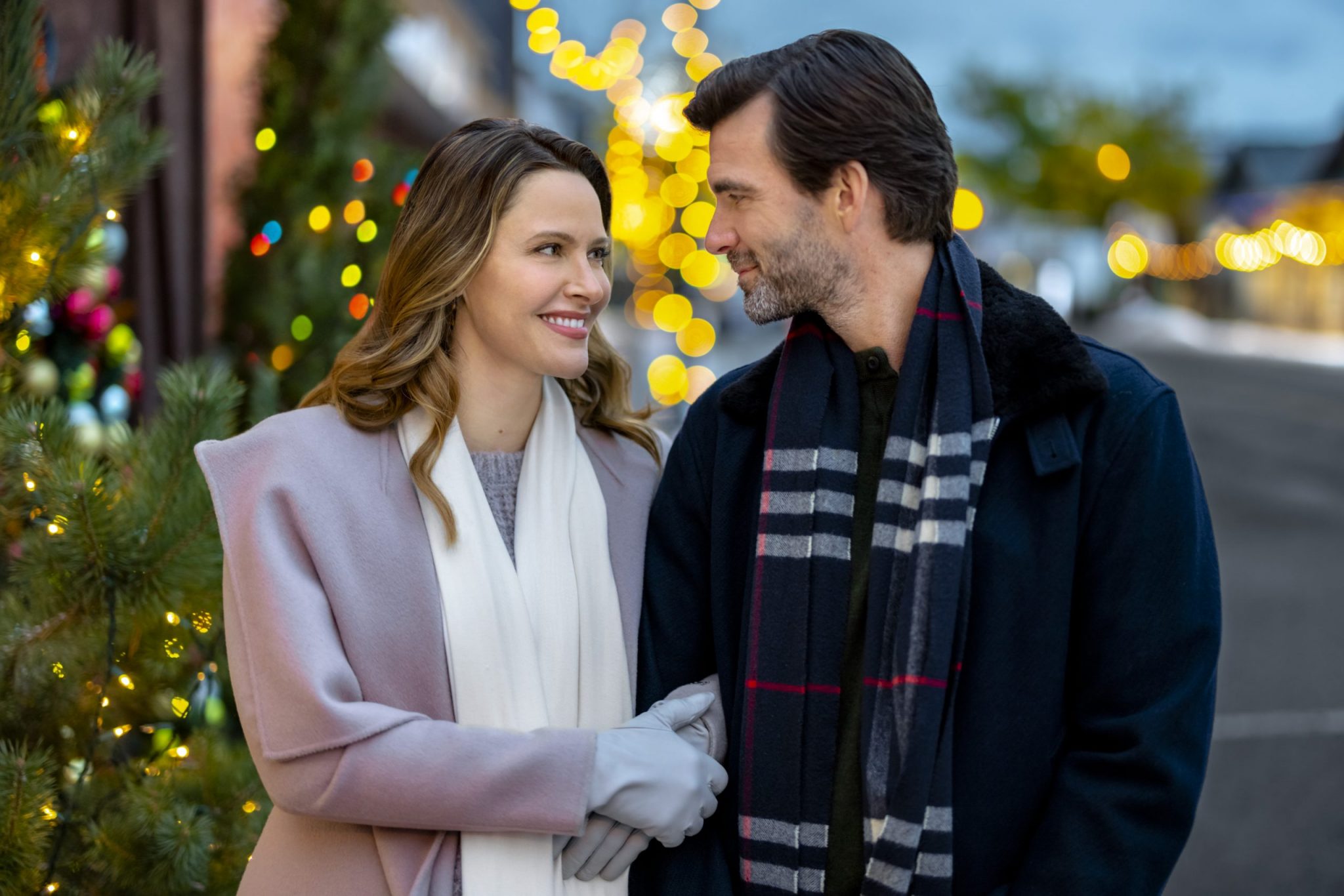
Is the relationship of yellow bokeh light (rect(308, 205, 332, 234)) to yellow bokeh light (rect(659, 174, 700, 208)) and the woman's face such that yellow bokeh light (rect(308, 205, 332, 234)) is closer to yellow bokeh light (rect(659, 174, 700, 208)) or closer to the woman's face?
the woman's face

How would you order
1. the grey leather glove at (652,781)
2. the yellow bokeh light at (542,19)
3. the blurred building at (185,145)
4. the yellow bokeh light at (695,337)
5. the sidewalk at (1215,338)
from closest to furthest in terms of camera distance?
1. the grey leather glove at (652,781)
2. the blurred building at (185,145)
3. the yellow bokeh light at (542,19)
4. the yellow bokeh light at (695,337)
5. the sidewalk at (1215,338)

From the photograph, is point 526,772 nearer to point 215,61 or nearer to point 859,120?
point 859,120

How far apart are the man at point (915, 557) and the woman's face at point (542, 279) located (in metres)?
0.25

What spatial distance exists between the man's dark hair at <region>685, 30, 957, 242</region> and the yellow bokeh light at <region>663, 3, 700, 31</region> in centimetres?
439

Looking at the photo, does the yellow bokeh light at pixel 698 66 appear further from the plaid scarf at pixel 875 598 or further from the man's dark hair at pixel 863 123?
the plaid scarf at pixel 875 598

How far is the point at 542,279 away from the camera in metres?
2.10

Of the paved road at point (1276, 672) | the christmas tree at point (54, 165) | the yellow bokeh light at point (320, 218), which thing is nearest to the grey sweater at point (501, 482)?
the christmas tree at point (54, 165)

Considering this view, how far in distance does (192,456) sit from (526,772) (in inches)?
37.1

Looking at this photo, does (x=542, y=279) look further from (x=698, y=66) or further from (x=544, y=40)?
(x=698, y=66)

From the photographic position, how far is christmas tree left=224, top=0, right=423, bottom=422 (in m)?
3.84

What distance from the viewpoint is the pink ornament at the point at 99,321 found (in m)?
3.12

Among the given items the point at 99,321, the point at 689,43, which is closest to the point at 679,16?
the point at 689,43

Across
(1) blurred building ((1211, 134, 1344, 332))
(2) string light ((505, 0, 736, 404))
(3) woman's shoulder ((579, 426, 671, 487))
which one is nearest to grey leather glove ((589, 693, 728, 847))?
(3) woman's shoulder ((579, 426, 671, 487))

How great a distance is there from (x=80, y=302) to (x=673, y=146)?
11.7 ft
